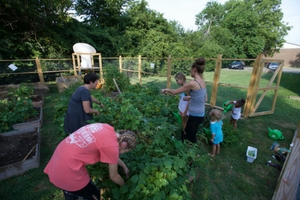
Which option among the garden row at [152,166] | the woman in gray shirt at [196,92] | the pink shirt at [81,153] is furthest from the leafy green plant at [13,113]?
the woman in gray shirt at [196,92]

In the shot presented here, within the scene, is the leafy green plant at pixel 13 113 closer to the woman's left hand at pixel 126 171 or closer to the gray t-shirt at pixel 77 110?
the gray t-shirt at pixel 77 110

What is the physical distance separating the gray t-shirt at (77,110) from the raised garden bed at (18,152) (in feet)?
3.32

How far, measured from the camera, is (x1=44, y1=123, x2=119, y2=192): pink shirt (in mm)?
1284

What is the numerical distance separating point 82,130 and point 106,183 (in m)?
0.66

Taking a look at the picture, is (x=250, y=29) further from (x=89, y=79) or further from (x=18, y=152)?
(x=18, y=152)

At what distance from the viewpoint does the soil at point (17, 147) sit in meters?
3.04

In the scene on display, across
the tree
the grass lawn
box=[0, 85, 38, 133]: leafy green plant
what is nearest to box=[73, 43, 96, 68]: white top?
box=[0, 85, 38, 133]: leafy green plant

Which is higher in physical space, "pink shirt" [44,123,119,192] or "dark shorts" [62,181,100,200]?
"pink shirt" [44,123,119,192]

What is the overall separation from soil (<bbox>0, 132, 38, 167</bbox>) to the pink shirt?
231cm

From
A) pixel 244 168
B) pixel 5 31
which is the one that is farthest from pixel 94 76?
pixel 5 31

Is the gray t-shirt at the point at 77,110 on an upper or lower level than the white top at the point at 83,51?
lower

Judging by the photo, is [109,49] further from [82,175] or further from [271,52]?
[271,52]

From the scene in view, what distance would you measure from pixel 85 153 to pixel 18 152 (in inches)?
114

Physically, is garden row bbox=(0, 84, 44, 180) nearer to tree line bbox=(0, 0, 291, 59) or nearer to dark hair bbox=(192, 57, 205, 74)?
dark hair bbox=(192, 57, 205, 74)
